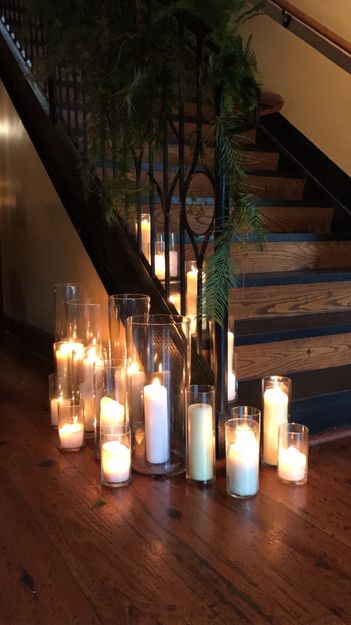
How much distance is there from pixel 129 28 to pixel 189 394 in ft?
3.56

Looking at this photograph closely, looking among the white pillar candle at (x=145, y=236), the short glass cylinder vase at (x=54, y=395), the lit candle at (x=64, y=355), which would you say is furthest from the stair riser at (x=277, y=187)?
the short glass cylinder vase at (x=54, y=395)

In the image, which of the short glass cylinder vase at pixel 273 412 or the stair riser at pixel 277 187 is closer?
the short glass cylinder vase at pixel 273 412

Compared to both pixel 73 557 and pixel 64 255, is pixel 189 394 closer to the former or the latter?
pixel 73 557

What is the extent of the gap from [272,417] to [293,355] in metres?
0.45

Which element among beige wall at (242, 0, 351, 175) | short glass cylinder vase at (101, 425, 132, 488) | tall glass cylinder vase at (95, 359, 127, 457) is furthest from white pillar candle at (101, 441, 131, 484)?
beige wall at (242, 0, 351, 175)

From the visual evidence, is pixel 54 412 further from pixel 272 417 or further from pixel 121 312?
pixel 272 417

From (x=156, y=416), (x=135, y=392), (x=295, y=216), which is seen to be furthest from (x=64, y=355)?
(x=295, y=216)

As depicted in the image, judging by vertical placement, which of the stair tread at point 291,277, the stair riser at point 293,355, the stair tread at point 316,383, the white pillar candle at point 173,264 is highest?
the white pillar candle at point 173,264

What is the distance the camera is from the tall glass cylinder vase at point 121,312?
69.7 inches

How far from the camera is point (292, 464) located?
1.46 meters

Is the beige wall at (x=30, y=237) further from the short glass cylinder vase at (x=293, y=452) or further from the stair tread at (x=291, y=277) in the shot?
the short glass cylinder vase at (x=293, y=452)

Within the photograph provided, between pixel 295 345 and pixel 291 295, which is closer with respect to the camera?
pixel 295 345

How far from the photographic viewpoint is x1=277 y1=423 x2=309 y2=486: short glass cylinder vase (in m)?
1.45

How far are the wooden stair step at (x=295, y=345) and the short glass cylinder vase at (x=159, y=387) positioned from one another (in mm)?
366
